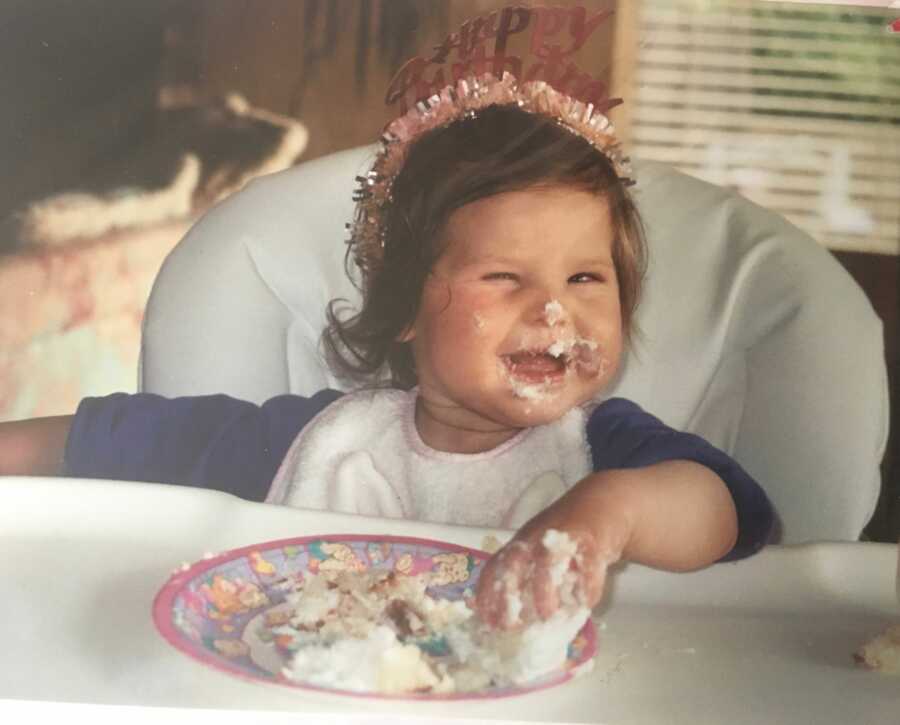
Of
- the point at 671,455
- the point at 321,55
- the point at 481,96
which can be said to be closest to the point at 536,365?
the point at 671,455

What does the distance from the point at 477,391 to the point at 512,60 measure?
325 mm

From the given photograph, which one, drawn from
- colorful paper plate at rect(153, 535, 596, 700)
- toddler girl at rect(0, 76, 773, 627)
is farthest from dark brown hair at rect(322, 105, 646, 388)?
colorful paper plate at rect(153, 535, 596, 700)

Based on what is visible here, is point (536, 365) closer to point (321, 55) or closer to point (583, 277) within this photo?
point (583, 277)

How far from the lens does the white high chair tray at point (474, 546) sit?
99cm

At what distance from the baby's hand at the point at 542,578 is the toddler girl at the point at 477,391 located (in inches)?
2.0

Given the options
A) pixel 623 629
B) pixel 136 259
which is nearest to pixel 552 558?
pixel 623 629

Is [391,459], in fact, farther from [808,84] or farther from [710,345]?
[808,84]

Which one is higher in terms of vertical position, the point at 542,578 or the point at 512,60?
the point at 512,60

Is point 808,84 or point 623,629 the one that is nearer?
point 623,629

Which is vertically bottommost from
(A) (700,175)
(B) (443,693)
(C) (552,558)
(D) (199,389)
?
(B) (443,693)

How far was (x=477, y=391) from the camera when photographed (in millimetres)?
1113

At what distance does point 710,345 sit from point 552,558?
0.30 m

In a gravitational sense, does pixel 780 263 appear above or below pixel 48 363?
above

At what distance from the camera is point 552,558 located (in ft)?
3.26
